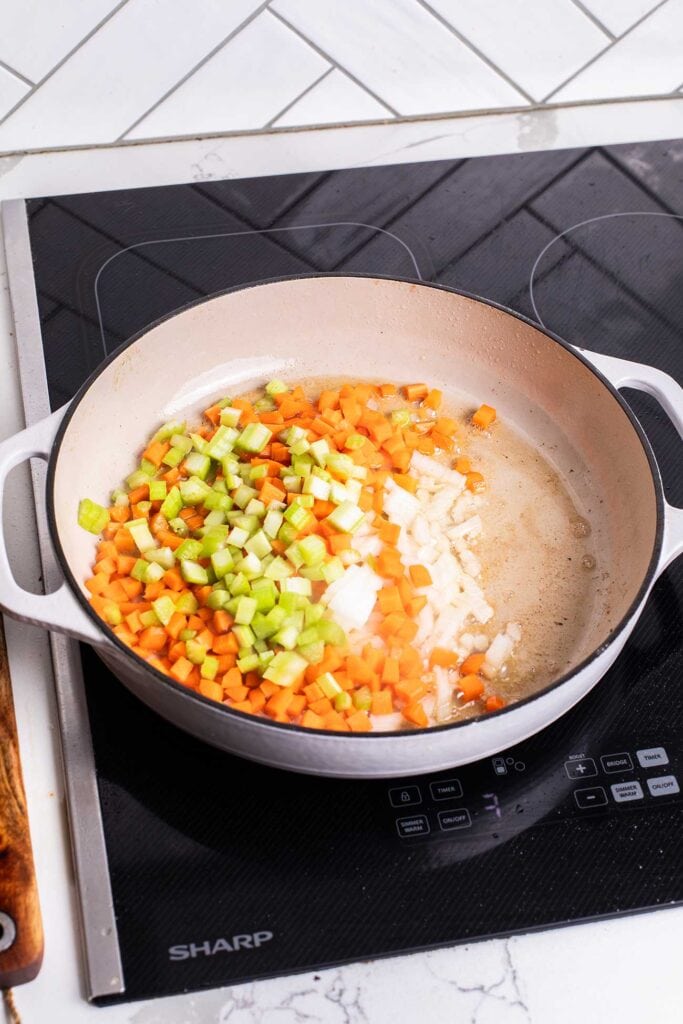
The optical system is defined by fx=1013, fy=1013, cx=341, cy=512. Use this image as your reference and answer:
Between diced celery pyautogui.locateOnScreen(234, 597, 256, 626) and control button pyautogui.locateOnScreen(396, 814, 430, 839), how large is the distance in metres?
0.23

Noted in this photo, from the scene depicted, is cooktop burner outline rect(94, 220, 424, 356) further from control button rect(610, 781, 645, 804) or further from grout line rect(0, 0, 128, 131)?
control button rect(610, 781, 645, 804)

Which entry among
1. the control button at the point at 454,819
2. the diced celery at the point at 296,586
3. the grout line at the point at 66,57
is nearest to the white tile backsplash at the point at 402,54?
the grout line at the point at 66,57

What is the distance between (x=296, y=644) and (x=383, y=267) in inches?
22.5

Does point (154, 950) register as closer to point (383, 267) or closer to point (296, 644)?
point (296, 644)

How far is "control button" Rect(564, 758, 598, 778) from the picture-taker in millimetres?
935

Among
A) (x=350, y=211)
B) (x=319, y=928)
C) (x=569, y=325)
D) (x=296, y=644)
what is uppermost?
(x=350, y=211)

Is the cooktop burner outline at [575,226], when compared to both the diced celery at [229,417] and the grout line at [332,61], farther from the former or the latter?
the diced celery at [229,417]

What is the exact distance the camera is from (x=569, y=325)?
128 cm

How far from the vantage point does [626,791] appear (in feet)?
3.04

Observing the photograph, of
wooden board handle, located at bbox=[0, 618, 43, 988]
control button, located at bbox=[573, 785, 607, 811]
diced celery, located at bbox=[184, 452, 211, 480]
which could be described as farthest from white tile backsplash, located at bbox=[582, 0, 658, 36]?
wooden board handle, located at bbox=[0, 618, 43, 988]

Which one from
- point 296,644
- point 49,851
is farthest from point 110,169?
point 49,851

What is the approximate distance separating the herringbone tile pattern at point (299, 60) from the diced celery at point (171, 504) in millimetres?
624

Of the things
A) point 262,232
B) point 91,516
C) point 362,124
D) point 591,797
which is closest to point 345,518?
point 91,516

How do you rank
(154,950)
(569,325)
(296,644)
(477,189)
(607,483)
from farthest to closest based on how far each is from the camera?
(477,189) → (569,325) → (607,483) → (296,644) → (154,950)
